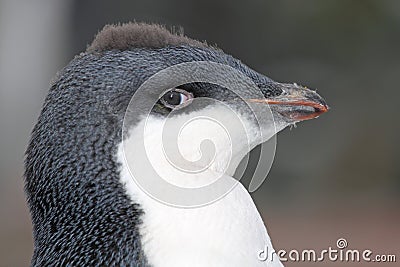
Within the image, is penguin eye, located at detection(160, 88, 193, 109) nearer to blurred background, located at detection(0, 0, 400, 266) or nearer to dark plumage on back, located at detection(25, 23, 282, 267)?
dark plumage on back, located at detection(25, 23, 282, 267)

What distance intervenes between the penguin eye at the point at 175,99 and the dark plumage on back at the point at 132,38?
0.32 feet

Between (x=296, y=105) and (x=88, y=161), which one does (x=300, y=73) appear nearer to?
(x=296, y=105)

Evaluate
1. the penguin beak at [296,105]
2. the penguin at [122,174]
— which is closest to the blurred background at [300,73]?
the penguin beak at [296,105]

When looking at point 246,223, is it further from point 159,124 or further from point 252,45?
point 252,45

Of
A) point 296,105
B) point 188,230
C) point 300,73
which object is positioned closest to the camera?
point 188,230

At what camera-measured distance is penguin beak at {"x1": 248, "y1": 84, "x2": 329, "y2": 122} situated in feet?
5.03

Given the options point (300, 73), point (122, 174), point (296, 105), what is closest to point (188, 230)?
point (122, 174)

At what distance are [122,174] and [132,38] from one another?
251 millimetres

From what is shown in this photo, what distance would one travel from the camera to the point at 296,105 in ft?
5.05

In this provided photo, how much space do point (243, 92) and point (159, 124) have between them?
190 millimetres

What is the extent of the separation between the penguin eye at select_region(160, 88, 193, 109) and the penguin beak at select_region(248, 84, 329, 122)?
136 millimetres

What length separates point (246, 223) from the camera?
1.44m

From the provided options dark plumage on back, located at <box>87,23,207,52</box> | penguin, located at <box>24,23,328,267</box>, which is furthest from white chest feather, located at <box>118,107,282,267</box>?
dark plumage on back, located at <box>87,23,207,52</box>

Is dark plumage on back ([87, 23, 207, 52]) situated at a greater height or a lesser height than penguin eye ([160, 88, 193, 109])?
greater
